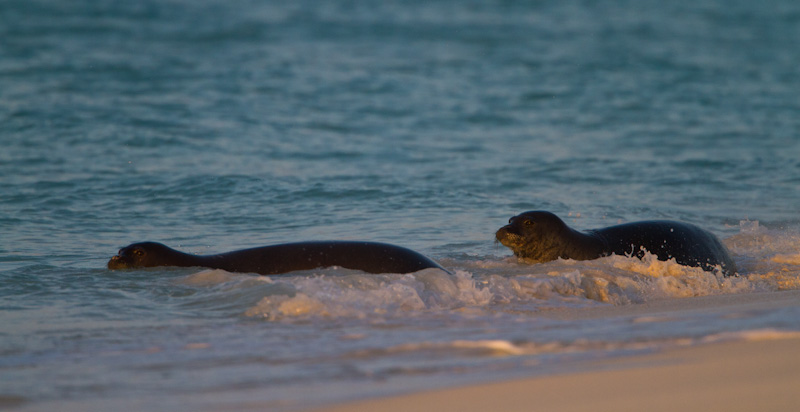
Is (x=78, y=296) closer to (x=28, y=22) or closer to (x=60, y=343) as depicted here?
(x=60, y=343)

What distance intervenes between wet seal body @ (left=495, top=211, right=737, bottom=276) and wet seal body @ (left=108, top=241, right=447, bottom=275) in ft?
3.17

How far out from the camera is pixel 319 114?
1596cm

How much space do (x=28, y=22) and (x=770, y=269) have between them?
1944 cm

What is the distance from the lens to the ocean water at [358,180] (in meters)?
4.20

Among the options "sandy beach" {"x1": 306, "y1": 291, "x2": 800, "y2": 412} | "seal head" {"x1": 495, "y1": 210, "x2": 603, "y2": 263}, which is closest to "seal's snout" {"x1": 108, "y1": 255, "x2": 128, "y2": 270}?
"seal head" {"x1": 495, "y1": 210, "x2": 603, "y2": 263}

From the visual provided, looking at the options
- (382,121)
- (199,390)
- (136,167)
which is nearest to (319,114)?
(382,121)

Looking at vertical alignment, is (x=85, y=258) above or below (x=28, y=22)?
below

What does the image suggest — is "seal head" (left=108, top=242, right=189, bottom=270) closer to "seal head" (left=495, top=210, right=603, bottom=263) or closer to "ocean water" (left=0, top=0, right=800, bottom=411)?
"ocean water" (left=0, top=0, right=800, bottom=411)

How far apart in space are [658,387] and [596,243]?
11.5ft

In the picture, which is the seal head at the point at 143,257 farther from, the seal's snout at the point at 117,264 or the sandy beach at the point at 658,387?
the sandy beach at the point at 658,387

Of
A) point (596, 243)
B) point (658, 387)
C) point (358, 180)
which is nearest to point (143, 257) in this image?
point (596, 243)

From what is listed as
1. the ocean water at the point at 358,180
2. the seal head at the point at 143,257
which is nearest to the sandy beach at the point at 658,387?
the ocean water at the point at 358,180

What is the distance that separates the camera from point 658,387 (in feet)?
11.2

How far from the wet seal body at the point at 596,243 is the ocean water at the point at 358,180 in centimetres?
25
